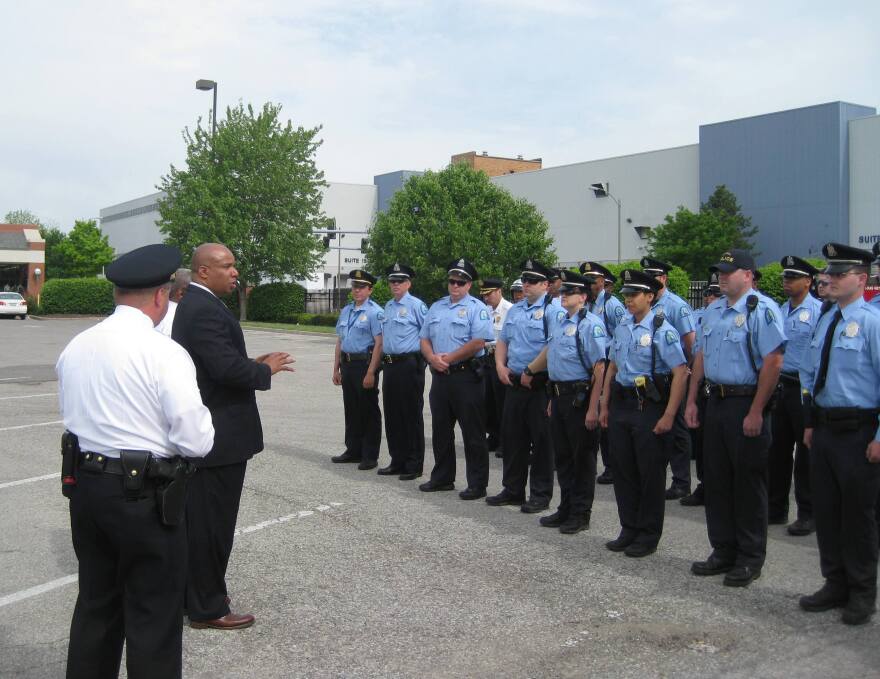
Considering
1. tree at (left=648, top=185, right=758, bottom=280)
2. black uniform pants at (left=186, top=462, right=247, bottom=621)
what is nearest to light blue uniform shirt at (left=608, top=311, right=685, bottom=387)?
black uniform pants at (left=186, top=462, right=247, bottom=621)

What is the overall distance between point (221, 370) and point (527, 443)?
145 inches

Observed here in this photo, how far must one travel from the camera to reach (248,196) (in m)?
48.2

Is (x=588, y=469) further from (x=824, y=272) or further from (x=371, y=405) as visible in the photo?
(x=371, y=405)

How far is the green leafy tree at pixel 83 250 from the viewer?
7988 cm

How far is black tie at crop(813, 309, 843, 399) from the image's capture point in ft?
17.2

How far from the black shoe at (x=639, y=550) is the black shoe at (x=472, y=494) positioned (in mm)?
2030

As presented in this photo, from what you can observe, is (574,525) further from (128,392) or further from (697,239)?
(697,239)

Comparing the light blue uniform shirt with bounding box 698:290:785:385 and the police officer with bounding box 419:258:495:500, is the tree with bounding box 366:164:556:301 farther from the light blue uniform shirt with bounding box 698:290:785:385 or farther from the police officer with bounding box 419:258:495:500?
the light blue uniform shirt with bounding box 698:290:785:385

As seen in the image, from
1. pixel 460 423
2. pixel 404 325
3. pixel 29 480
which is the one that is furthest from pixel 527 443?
pixel 29 480

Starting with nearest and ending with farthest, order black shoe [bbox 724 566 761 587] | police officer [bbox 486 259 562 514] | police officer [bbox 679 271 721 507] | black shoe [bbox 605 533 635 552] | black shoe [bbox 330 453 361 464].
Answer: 1. black shoe [bbox 724 566 761 587]
2. black shoe [bbox 605 533 635 552]
3. police officer [bbox 486 259 562 514]
4. police officer [bbox 679 271 721 507]
5. black shoe [bbox 330 453 361 464]

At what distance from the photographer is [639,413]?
20.8 ft

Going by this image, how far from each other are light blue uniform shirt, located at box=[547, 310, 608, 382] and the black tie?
77.0 inches

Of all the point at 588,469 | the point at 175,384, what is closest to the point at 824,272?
the point at 588,469

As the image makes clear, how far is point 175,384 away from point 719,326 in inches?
152
